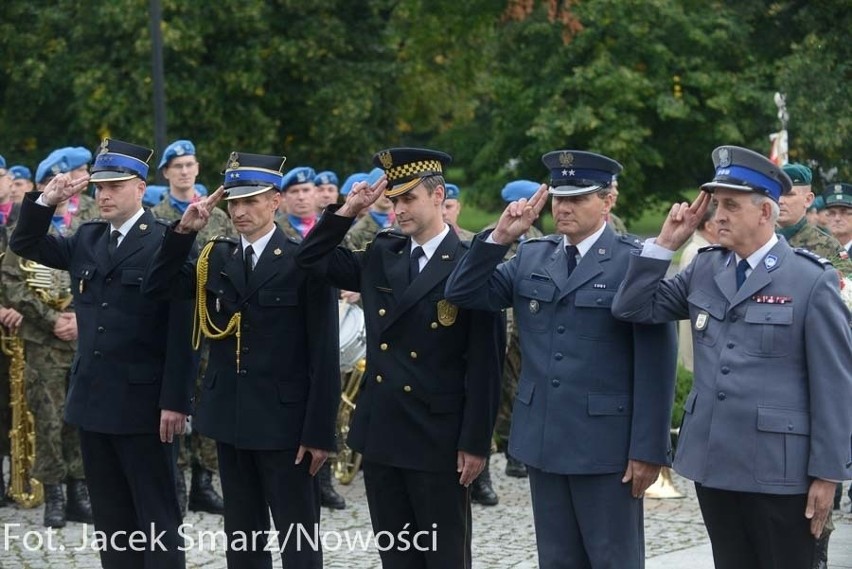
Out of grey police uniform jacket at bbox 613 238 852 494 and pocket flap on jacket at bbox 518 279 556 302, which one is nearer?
grey police uniform jacket at bbox 613 238 852 494

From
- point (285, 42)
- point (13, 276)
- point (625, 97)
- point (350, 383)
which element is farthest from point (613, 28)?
point (13, 276)

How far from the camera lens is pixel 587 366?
6.31 m

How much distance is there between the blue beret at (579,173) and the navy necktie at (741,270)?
708 mm

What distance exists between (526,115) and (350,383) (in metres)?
16.6

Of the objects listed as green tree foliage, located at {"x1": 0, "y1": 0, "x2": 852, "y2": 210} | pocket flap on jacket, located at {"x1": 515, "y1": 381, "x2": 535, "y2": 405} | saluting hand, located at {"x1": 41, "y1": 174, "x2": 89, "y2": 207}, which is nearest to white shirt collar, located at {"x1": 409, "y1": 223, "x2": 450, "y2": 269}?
pocket flap on jacket, located at {"x1": 515, "y1": 381, "x2": 535, "y2": 405}

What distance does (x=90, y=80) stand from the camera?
2541 centimetres

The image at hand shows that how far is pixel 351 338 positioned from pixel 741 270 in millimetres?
5043

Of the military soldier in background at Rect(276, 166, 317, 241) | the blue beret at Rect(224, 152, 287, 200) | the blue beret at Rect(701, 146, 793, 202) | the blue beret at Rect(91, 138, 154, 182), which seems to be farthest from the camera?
the military soldier in background at Rect(276, 166, 317, 241)

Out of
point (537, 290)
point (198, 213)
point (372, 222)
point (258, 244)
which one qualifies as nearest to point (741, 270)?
point (537, 290)

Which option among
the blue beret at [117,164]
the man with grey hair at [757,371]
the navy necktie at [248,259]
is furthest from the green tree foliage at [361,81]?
the man with grey hair at [757,371]

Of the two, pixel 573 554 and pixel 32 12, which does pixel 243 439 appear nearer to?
pixel 573 554

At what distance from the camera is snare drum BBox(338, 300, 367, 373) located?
10.7 m

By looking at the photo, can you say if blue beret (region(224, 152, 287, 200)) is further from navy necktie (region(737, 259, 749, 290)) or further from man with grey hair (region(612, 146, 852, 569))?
navy necktie (region(737, 259, 749, 290))

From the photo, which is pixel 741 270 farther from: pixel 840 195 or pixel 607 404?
pixel 840 195
